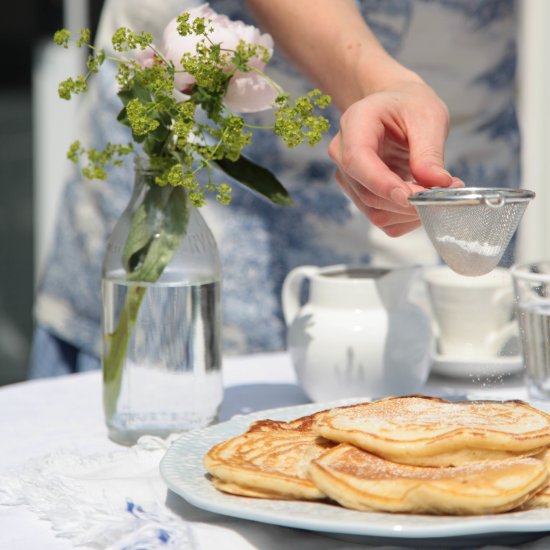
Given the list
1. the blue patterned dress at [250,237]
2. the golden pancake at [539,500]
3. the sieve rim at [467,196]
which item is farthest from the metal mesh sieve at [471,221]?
the blue patterned dress at [250,237]

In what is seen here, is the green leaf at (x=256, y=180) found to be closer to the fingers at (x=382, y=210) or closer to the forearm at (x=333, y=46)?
the fingers at (x=382, y=210)

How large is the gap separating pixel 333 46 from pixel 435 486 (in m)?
0.87

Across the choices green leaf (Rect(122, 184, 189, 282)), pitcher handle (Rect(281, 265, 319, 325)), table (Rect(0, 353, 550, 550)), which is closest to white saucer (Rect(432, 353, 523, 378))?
table (Rect(0, 353, 550, 550))

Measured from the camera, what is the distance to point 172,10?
1.84m

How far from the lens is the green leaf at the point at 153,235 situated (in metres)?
1.10

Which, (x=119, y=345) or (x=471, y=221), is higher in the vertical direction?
(x=471, y=221)

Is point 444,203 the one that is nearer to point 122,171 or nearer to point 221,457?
point 221,457

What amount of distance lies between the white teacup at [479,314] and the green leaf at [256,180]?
389 mm

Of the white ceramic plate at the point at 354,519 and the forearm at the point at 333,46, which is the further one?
the forearm at the point at 333,46

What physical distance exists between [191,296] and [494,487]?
469 mm

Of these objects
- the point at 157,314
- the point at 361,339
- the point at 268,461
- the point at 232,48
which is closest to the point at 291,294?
the point at 361,339

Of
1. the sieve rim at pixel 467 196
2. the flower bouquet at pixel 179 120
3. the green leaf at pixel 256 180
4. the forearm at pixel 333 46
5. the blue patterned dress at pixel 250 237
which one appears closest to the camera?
the sieve rim at pixel 467 196

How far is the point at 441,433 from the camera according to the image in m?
0.82

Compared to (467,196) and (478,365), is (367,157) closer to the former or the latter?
(467,196)
